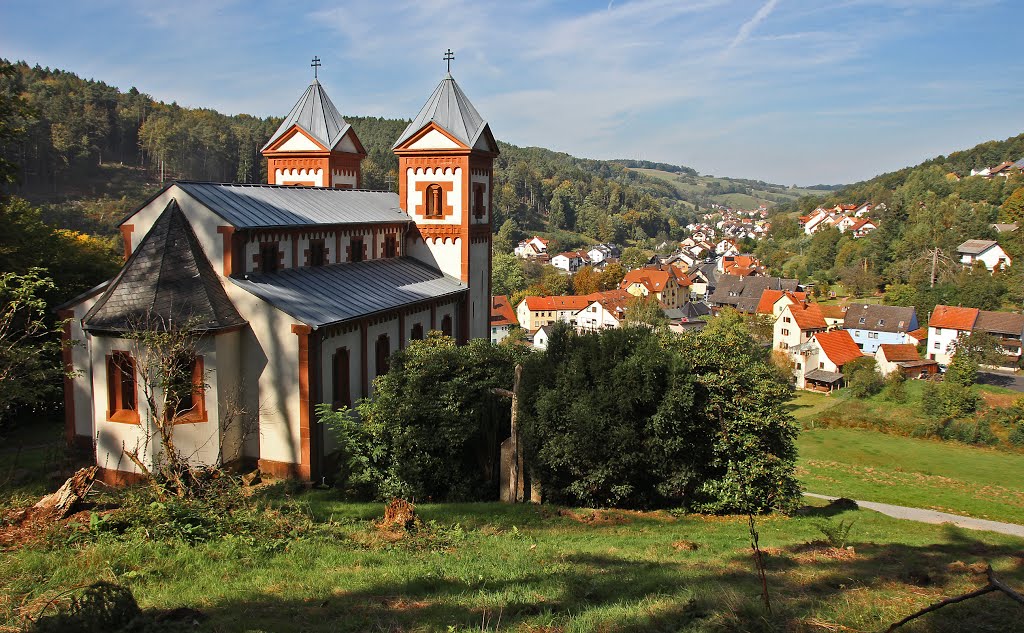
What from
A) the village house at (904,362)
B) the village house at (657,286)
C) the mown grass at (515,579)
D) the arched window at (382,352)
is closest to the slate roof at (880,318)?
the village house at (904,362)

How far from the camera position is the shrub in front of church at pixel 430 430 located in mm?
17859

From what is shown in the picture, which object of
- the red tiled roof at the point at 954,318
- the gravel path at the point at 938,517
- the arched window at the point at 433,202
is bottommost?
the gravel path at the point at 938,517

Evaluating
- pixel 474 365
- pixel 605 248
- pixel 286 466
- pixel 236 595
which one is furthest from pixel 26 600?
pixel 605 248

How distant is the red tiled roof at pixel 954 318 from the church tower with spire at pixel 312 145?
223 ft

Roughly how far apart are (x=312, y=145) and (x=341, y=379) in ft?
52.5

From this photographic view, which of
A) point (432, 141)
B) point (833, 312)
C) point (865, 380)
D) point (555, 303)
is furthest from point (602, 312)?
point (432, 141)

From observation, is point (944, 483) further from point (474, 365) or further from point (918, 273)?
point (918, 273)

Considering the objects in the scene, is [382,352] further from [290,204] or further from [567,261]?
[567,261]

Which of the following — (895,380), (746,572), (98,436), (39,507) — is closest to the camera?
(746,572)

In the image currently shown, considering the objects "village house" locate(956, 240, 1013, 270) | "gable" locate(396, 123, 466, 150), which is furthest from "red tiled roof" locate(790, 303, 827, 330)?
"gable" locate(396, 123, 466, 150)

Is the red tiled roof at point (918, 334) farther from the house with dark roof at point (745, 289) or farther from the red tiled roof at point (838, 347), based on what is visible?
the house with dark roof at point (745, 289)

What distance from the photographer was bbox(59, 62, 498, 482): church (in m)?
18.1

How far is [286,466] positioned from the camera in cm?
1898

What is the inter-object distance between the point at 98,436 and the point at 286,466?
468cm
